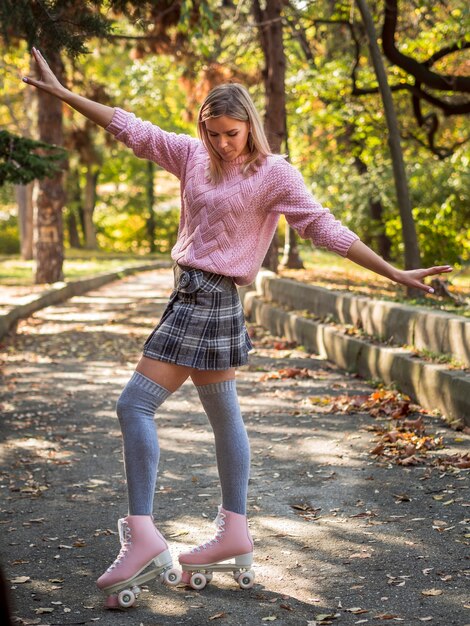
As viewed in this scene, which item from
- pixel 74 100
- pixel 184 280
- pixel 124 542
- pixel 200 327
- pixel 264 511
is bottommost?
pixel 264 511

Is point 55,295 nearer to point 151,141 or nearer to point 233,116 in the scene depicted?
point 151,141

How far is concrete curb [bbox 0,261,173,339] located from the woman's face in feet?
30.9

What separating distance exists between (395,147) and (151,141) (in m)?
8.44

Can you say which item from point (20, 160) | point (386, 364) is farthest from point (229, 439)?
point (20, 160)

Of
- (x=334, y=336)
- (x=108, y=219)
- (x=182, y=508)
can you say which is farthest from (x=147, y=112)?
(x=182, y=508)

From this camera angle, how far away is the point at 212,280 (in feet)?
13.0

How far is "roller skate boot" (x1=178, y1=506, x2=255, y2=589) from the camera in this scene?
13.1 ft

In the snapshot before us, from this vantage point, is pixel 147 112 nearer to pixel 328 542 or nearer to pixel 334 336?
pixel 334 336

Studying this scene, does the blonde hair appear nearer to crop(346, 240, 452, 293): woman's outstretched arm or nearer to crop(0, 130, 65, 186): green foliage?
crop(346, 240, 452, 293): woman's outstretched arm

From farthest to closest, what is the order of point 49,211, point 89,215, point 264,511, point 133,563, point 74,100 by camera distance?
1. point 89,215
2. point 49,211
3. point 264,511
4. point 74,100
5. point 133,563

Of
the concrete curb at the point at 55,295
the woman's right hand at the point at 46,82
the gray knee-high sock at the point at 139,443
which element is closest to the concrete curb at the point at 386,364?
the gray knee-high sock at the point at 139,443

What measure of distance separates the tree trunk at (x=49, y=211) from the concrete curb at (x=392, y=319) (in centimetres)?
786

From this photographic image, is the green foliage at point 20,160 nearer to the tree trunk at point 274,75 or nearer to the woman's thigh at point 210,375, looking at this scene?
the woman's thigh at point 210,375

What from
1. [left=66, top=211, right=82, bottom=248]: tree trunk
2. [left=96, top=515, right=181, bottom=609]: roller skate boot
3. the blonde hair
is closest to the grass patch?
[left=66, top=211, right=82, bottom=248]: tree trunk
